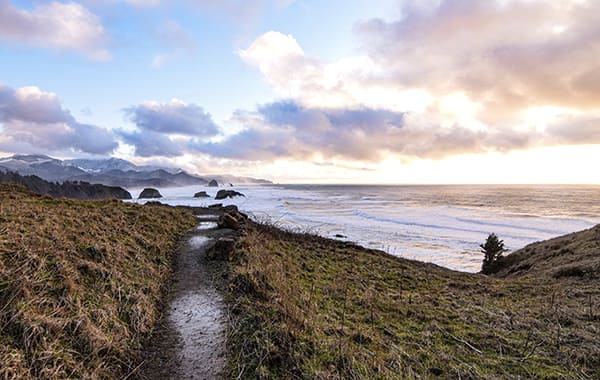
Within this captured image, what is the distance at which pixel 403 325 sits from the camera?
707cm

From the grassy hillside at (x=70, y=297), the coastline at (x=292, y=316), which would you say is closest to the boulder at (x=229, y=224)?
the coastline at (x=292, y=316)

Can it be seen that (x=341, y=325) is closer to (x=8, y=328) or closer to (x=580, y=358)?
(x=580, y=358)

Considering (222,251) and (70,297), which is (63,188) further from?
(70,297)

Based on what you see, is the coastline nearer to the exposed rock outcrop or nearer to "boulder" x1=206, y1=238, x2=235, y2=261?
"boulder" x1=206, y1=238, x2=235, y2=261

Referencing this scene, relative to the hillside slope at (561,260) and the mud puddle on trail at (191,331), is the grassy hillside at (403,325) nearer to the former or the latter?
the hillside slope at (561,260)

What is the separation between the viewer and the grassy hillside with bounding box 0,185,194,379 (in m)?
4.11

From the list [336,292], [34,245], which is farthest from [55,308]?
[336,292]

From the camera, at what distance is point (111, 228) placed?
10.2m

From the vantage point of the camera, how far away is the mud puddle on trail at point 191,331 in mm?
4758

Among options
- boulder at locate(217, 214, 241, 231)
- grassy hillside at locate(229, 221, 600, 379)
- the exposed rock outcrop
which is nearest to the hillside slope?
grassy hillside at locate(229, 221, 600, 379)

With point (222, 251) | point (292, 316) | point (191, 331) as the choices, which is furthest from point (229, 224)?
point (292, 316)

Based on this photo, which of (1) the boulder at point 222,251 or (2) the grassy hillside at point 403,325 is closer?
(2) the grassy hillside at point 403,325

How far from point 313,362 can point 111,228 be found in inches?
333

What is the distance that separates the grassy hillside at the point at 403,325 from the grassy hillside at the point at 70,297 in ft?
6.09
